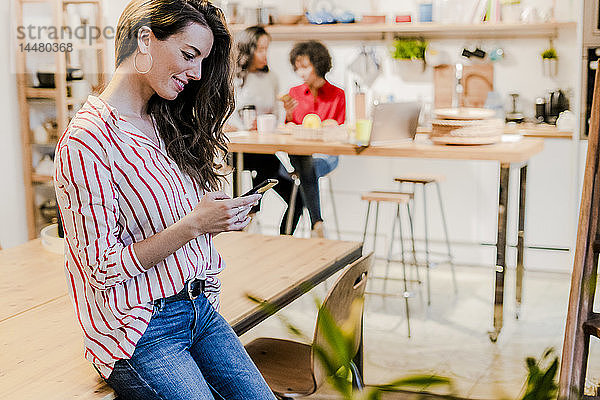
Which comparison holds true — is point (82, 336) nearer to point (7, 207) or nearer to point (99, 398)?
point (99, 398)

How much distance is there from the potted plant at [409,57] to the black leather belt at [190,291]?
409cm

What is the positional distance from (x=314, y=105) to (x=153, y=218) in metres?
3.29

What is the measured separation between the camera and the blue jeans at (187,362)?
4.86ft

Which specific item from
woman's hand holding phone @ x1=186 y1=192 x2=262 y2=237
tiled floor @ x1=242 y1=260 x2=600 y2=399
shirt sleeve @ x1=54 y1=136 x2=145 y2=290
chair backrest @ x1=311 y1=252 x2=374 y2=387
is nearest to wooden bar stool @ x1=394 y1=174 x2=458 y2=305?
tiled floor @ x1=242 y1=260 x2=600 y2=399

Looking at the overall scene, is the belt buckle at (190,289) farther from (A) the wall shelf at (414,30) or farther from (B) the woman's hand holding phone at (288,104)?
(A) the wall shelf at (414,30)

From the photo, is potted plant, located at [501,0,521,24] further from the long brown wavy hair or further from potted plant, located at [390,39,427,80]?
the long brown wavy hair

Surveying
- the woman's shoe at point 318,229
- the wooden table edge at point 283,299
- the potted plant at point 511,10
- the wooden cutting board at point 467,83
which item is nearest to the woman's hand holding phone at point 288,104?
the woman's shoe at point 318,229

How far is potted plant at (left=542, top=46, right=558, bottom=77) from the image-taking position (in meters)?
5.09

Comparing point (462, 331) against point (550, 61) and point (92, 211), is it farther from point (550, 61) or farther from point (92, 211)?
point (92, 211)

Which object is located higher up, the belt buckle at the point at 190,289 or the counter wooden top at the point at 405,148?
the counter wooden top at the point at 405,148

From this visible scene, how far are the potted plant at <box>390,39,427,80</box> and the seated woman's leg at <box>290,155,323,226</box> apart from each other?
1317 millimetres

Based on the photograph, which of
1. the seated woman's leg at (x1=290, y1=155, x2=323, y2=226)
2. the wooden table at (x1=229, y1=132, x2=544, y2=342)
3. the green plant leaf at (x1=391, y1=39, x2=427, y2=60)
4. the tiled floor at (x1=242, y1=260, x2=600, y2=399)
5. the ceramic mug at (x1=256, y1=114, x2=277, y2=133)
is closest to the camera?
the tiled floor at (x1=242, y1=260, x2=600, y2=399)

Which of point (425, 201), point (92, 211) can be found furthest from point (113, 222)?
point (425, 201)

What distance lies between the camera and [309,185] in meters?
4.65
